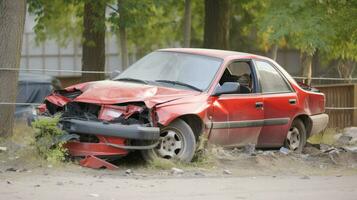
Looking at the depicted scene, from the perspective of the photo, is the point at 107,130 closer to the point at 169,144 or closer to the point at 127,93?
the point at 127,93

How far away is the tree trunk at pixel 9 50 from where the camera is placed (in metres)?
13.0

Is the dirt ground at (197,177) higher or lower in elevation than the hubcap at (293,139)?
lower

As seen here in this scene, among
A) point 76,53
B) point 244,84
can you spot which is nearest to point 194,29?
point 76,53

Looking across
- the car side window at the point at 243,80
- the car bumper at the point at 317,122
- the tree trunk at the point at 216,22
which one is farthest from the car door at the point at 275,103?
the tree trunk at the point at 216,22

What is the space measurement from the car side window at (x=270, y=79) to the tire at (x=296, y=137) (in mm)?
617

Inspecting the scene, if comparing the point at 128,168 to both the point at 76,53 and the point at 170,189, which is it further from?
the point at 76,53

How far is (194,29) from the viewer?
3725 cm

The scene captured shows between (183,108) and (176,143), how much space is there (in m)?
0.49

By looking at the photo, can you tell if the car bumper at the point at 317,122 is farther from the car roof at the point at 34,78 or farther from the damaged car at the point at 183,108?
the car roof at the point at 34,78

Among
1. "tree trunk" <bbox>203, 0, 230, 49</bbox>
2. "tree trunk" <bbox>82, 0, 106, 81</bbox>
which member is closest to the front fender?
"tree trunk" <bbox>82, 0, 106, 81</bbox>

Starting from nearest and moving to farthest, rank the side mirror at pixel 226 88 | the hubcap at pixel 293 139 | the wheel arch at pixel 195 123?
the wheel arch at pixel 195 123 → the side mirror at pixel 226 88 → the hubcap at pixel 293 139

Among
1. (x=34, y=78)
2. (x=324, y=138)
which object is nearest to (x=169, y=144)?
(x=324, y=138)

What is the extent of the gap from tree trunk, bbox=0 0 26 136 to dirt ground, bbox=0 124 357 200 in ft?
3.59

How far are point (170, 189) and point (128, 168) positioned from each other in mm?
1595
